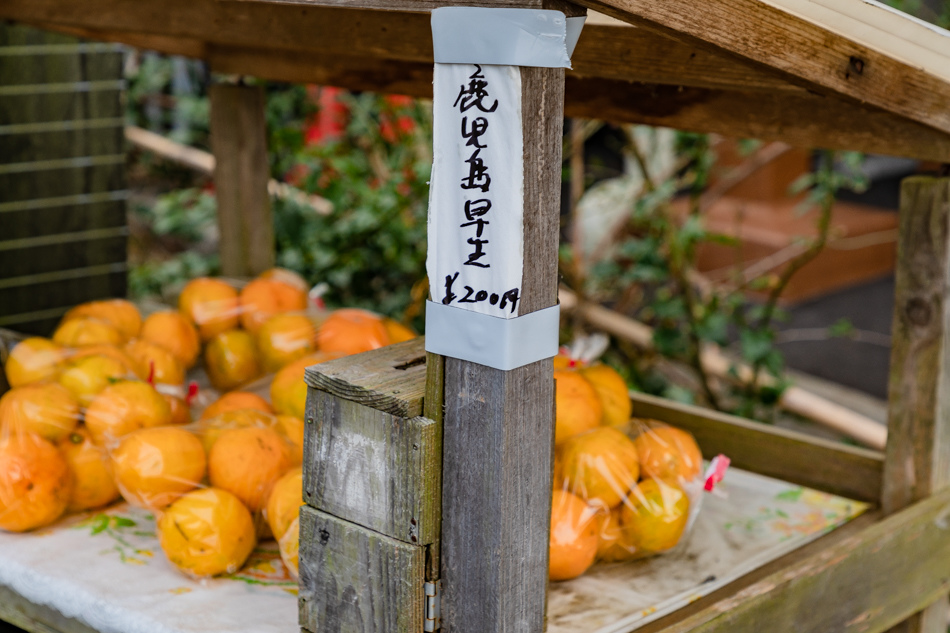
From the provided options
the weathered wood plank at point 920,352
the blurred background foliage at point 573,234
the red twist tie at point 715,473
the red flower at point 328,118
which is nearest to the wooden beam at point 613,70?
the weathered wood plank at point 920,352

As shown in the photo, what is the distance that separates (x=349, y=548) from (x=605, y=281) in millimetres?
2463

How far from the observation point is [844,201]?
554 cm

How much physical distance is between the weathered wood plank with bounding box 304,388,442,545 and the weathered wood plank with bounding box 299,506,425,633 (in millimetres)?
17

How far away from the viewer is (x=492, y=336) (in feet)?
3.17

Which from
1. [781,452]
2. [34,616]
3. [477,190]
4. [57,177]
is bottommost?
[34,616]

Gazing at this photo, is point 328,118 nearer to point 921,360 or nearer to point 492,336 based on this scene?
point 921,360

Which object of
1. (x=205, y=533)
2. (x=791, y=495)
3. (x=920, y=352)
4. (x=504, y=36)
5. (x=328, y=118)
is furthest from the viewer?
(x=328, y=118)

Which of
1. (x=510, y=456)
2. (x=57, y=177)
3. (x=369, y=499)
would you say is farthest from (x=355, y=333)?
(x=57, y=177)

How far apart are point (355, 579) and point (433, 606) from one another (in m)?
0.10

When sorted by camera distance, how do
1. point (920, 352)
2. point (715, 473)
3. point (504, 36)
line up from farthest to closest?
point (920, 352)
point (715, 473)
point (504, 36)

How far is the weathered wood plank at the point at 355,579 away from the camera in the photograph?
1.08 m

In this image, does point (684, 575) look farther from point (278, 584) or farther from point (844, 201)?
point (844, 201)

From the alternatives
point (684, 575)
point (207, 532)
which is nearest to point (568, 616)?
point (684, 575)

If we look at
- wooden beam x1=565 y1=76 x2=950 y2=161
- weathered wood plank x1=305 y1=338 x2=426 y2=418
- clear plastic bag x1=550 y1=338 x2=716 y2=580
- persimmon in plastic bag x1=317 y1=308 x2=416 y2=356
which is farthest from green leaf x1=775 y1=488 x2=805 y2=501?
weathered wood plank x1=305 y1=338 x2=426 y2=418
